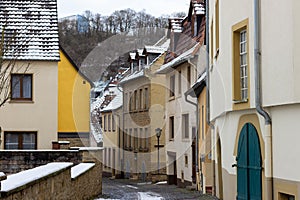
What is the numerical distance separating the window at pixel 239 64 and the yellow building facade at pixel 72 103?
16371 millimetres

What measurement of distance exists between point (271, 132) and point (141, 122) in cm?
3032

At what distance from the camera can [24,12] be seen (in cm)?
2967

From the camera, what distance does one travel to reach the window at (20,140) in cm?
2806

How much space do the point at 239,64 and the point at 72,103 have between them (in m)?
16.8

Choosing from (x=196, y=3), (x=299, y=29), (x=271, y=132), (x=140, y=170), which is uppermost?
(x=196, y=3)

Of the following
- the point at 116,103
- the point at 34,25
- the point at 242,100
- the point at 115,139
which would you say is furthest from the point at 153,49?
the point at 242,100

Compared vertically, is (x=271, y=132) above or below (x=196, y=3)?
below

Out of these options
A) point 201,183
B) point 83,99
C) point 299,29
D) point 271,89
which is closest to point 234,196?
point 271,89

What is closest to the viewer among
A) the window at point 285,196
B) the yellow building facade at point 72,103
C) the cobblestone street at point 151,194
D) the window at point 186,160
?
the window at point 285,196

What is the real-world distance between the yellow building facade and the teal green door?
16186mm

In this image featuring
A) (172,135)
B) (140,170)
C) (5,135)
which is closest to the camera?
(5,135)

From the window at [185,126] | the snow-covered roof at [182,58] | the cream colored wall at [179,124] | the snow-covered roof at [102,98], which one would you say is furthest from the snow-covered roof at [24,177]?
the snow-covered roof at [102,98]

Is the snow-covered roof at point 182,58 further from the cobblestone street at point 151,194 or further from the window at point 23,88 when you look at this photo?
the window at point 23,88

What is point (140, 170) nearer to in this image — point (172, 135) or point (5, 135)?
point (172, 135)
